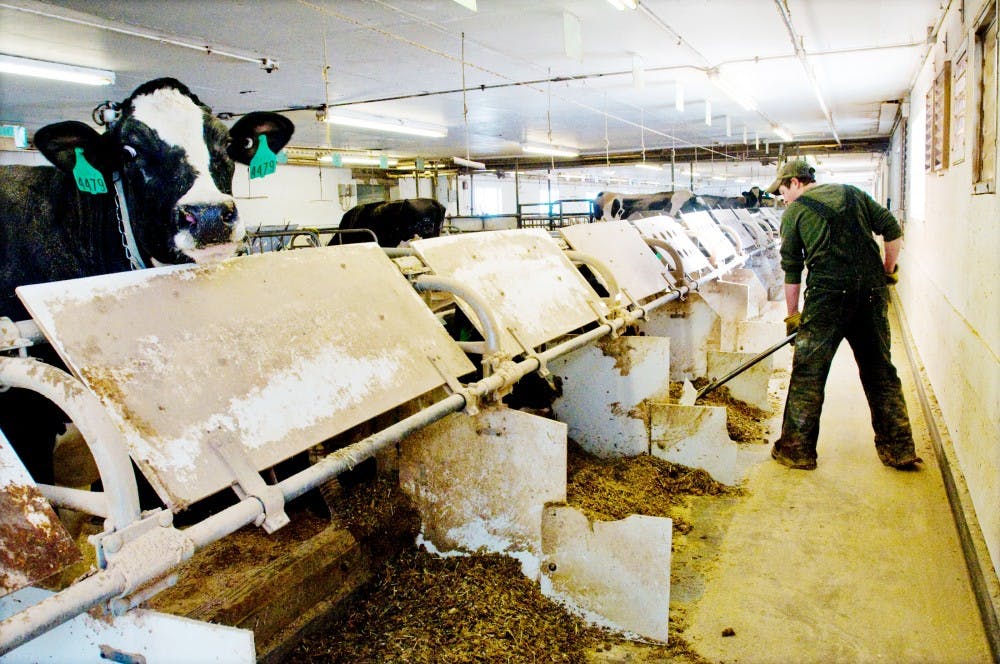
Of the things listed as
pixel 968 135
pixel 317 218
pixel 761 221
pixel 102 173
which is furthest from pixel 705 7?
pixel 317 218

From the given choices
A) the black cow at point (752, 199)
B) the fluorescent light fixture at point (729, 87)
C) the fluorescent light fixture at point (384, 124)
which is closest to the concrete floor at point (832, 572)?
the fluorescent light fixture at point (729, 87)

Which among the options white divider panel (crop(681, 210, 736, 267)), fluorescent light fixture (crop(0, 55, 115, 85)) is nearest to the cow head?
white divider panel (crop(681, 210, 736, 267))

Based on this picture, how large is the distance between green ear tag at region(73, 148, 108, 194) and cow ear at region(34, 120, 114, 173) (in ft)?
0.05

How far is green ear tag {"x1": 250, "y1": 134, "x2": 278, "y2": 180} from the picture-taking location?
112 inches

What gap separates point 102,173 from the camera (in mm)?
2482

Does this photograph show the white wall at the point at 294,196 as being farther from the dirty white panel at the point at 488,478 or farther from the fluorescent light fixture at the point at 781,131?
the dirty white panel at the point at 488,478

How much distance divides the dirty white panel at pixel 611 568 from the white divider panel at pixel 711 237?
15.9 feet

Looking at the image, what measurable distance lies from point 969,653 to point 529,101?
32.9ft

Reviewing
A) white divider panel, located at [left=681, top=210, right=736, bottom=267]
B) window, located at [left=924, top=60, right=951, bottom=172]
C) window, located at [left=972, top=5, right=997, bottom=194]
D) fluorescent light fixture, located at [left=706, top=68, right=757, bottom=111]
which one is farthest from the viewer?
fluorescent light fixture, located at [left=706, top=68, right=757, bottom=111]

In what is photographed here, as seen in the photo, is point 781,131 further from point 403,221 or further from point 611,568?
point 611,568

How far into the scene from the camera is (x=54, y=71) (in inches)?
291

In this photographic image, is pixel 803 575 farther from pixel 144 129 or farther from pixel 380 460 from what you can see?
pixel 144 129

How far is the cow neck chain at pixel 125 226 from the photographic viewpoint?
251 centimetres

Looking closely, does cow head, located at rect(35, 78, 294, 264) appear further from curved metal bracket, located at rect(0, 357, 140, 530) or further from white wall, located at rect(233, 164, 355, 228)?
white wall, located at rect(233, 164, 355, 228)
